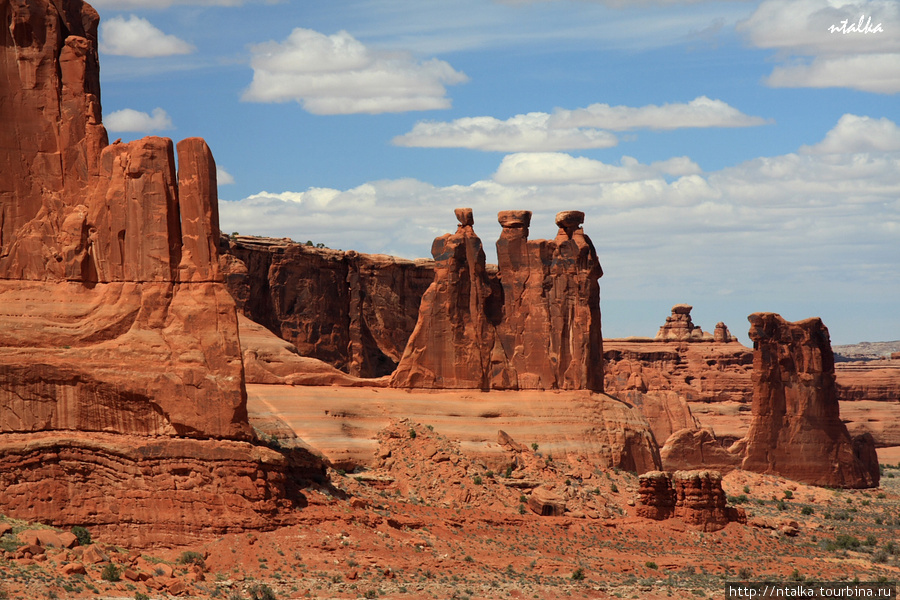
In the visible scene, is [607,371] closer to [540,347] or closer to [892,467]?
[892,467]

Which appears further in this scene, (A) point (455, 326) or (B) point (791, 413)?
(B) point (791, 413)

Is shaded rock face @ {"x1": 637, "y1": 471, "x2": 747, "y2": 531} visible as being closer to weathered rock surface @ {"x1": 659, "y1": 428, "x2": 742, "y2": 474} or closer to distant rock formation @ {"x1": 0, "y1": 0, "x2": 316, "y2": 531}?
distant rock formation @ {"x1": 0, "y1": 0, "x2": 316, "y2": 531}

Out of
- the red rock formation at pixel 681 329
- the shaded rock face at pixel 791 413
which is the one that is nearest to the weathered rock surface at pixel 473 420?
the shaded rock face at pixel 791 413

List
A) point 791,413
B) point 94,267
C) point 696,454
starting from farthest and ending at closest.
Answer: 1. point 696,454
2. point 791,413
3. point 94,267

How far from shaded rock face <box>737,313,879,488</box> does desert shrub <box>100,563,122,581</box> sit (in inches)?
1694

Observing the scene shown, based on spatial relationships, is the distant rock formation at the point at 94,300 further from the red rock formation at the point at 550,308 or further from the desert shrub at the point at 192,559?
the red rock formation at the point at 550,308

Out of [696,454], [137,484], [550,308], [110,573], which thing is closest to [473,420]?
[550,308]

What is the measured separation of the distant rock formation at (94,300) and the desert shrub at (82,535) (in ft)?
0.83

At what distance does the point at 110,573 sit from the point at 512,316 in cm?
3383

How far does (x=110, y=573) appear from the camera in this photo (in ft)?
105

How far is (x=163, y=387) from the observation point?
120ft

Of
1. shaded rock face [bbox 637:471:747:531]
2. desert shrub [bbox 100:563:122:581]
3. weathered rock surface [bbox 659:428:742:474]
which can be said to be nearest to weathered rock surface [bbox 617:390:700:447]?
weathered rock surface [bbox 659:428:742:474]

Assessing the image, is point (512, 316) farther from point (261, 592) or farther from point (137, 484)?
point (261, 592)

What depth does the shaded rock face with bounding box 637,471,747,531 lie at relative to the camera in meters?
48.2
